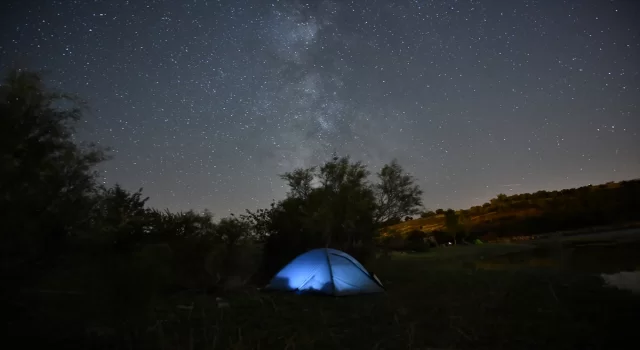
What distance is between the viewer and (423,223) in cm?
9269

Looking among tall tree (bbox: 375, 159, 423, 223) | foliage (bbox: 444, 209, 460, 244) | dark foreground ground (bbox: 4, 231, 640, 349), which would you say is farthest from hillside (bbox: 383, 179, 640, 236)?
dark foreground ground (bbox: 4, 231, 640, 349)

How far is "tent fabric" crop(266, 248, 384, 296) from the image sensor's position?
12.6 metres

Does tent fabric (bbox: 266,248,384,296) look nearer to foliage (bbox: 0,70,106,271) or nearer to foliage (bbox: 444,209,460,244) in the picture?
foliage (bbox: 0,70,106,271)

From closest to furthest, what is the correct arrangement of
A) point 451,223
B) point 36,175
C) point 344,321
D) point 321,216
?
point 344,321 → point 36,175 → point 321,216 → point 451,223

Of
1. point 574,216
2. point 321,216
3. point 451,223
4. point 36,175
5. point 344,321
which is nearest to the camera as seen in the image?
point 344,321

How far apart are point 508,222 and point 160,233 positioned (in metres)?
76.1

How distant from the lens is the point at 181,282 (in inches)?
559

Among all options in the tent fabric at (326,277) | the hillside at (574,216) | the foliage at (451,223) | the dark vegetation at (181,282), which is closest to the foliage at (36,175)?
the dark vegetation at (181,282)

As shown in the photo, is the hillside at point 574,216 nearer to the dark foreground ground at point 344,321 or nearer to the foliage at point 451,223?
the foliage at point 451,223

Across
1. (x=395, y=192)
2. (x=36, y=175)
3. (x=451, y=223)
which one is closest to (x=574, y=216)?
(x=451, y=223)

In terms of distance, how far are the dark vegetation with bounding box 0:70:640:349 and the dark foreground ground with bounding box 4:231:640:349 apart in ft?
0.12

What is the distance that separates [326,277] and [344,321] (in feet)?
12.3

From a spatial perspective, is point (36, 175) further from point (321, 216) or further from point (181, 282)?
point (321, 216)

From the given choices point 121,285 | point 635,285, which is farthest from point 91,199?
point 635,285
